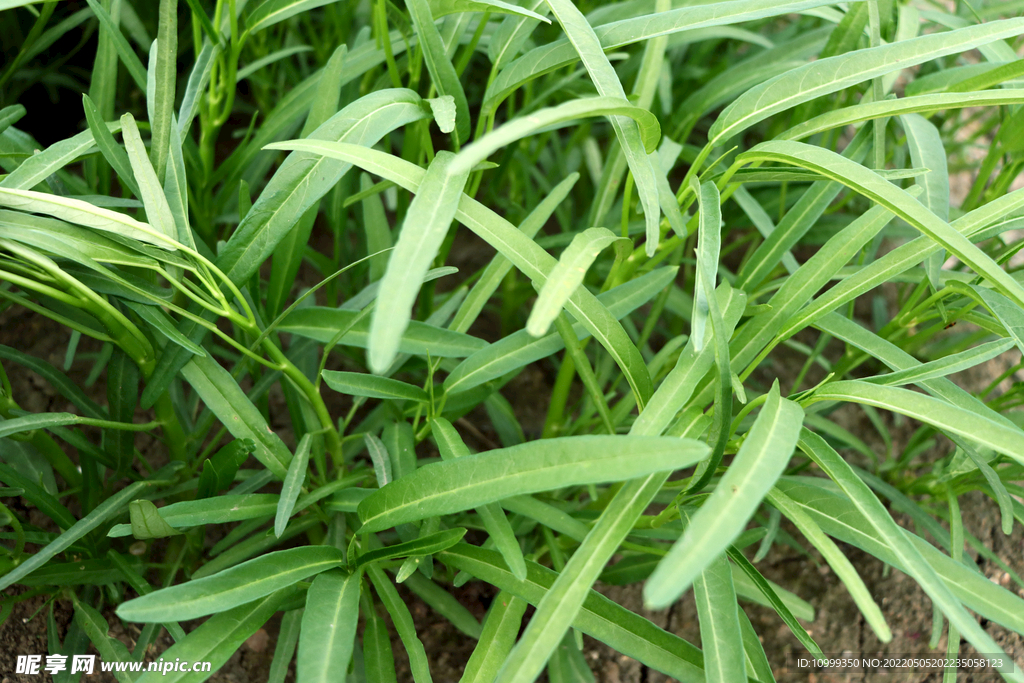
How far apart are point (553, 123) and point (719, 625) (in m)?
0.38

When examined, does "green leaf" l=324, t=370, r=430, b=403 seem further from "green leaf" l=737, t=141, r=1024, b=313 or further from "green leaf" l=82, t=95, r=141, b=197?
"green leaf" l=737, t=141, r=1024, b=313

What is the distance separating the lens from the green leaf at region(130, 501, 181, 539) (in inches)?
23.5

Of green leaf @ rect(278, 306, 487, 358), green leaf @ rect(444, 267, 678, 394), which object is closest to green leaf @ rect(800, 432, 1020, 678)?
green leaf @ rect(444, 267, 678, 394)

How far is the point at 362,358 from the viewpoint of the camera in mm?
931

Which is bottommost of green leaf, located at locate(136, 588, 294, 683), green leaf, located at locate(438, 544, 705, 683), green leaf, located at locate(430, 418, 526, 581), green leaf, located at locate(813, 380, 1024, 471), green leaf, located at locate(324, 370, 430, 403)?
green leaf, located at locate(136, 588, 294, 683)

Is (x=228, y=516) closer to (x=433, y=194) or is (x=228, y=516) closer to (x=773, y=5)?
(x=433, y=194)

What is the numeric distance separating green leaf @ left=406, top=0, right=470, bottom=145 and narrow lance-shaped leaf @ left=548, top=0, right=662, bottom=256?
113mm

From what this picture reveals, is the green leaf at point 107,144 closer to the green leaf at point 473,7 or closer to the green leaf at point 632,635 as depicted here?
the green leaf at point 473,7

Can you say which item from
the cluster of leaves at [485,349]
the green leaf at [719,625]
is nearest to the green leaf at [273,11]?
the cluster of leaves at [485,349]

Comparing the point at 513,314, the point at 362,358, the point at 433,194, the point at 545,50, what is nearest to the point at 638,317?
the point at 513,314

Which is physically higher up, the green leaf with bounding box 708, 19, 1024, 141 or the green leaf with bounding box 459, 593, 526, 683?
the green leaf with bounding box 708, 19, 1024, 141

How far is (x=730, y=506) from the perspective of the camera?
15.6 inches

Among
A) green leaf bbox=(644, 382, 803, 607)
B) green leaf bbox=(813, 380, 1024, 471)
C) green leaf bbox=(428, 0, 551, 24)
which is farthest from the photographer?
green leaf bbox=(428, 0, 551, 24)

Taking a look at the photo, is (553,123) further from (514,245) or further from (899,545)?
(899,545)
